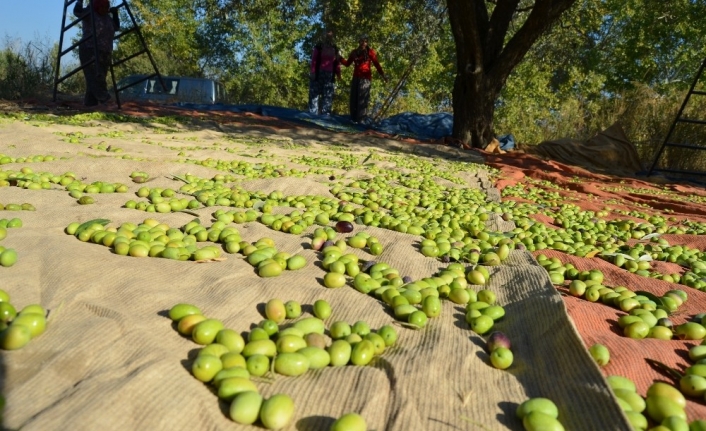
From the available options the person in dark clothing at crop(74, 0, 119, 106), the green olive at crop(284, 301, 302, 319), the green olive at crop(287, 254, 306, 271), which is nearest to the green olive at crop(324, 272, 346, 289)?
the green olive at crop(287, 254, 306, 271)

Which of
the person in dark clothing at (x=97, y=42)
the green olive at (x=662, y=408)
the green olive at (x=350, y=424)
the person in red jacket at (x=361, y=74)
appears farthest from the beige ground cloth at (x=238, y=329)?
the person in red jacket at (x=361, y=74)

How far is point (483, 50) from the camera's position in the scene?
1118cm

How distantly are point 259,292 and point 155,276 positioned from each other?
0.51 meters

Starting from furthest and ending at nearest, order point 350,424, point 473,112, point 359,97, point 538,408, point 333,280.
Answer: point 359,97 < point 473,112 < point 333,280 < point 538,408 < point 350,424

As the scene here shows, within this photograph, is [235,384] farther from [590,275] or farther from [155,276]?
[590,275]

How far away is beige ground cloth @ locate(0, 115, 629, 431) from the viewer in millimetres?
1354

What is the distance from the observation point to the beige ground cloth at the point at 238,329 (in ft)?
4.44

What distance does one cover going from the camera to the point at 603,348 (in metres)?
1.89

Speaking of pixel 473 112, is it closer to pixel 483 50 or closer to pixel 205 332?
pixel 483 50

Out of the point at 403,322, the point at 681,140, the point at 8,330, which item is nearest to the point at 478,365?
the point at 403,322

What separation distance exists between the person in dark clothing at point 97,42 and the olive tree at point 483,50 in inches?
310

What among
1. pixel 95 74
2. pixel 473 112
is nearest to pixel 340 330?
pixel 473 112

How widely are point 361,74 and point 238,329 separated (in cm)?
1346

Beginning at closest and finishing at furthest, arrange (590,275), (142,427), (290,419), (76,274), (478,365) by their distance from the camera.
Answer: (142,427) < (290,419) < (478,365) < (76,274) < (590,275)
